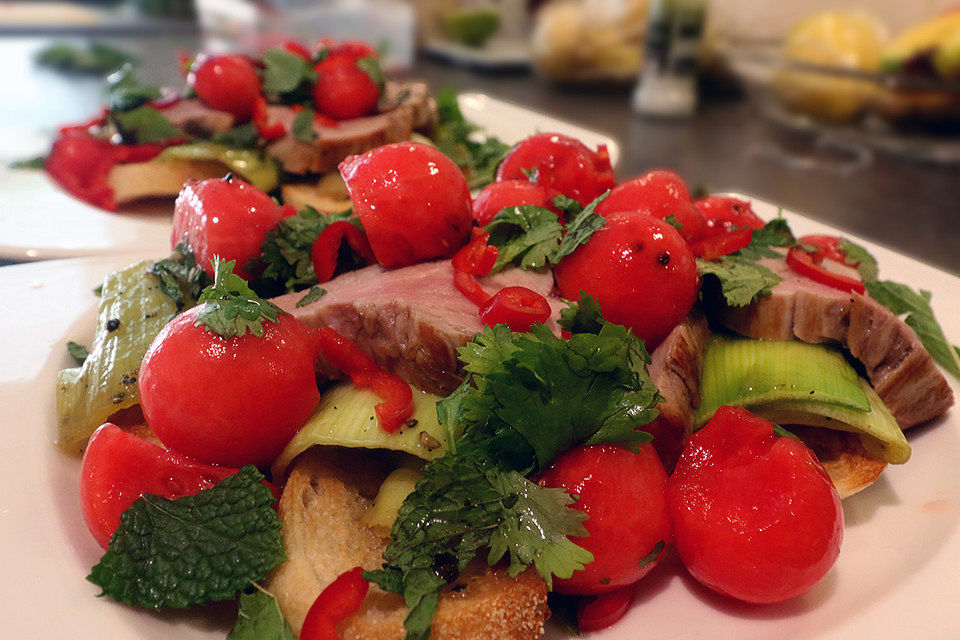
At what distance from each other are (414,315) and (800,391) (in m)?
0.80

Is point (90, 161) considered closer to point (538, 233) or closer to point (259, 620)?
point (538, 233)

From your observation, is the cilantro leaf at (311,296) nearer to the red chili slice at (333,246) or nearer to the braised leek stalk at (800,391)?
the red chili slice at (333,246)

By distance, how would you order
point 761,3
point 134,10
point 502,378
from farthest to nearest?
point 134,10 → point 761,3 → point 502,378

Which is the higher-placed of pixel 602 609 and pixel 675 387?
pixel 675 387

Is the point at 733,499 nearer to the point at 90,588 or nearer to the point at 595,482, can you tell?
the point at 595,482

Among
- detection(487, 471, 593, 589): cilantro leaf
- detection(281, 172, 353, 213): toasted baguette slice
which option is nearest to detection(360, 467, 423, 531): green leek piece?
detection(487, 471, 593, 589): cilantro leaf

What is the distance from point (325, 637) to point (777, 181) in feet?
13.9

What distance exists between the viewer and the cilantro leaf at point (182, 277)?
5.99 ft

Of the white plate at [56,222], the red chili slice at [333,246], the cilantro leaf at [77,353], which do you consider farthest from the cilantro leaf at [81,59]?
the red chili slice at [333,246]

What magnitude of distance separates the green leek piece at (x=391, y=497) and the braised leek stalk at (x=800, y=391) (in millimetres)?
605

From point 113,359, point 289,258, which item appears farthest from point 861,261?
point 113,359

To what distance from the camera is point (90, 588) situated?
130cm

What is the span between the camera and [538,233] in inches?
66.7

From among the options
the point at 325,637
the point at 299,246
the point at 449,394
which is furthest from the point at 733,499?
the point at 299,246
